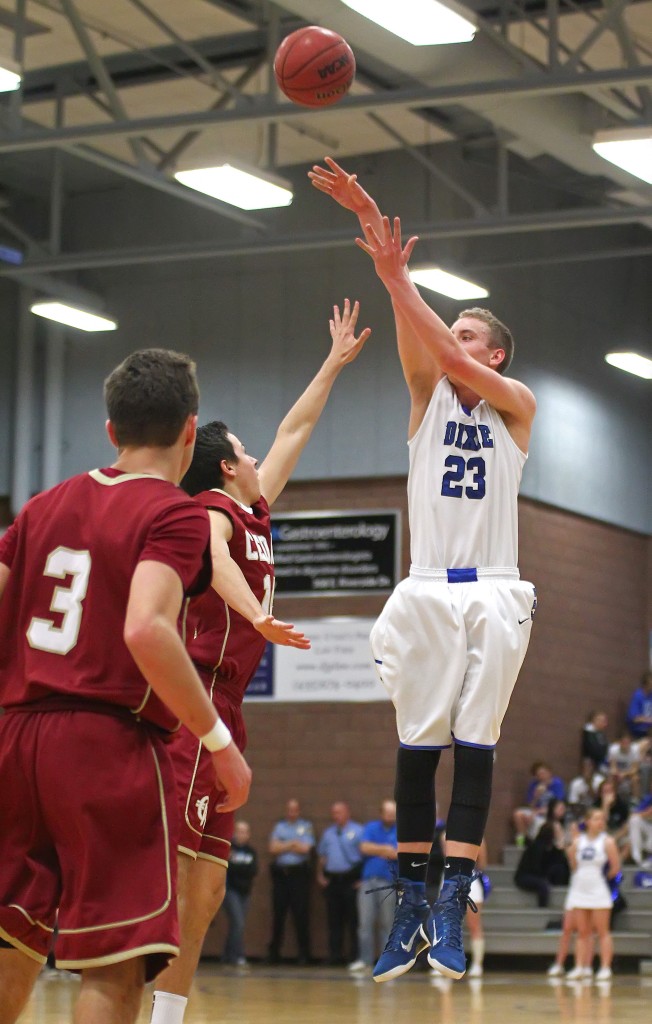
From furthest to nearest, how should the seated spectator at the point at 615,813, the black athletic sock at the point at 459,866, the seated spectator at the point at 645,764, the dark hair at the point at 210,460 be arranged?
the seated spectator at the point at 645,764
the seated spectator at the point at 615,813
the dark hair at the point at 210,460
the black athletic sock at the point at 459,866

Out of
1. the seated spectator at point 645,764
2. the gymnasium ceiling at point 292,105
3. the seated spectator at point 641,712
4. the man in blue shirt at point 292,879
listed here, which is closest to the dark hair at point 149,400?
the gymnasium ceiling at point 292,105

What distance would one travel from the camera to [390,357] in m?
23.2

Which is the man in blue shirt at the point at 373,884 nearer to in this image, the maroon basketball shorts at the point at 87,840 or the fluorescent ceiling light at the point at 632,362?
the fluorescent ceiling light at the point at 632,362

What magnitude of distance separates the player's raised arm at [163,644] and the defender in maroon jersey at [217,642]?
1.76m

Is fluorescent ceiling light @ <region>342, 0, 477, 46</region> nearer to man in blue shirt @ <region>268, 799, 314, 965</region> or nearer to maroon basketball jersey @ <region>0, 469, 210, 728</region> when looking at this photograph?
maroon basketball jersey @ <region>0, 469, 210, 728</region>

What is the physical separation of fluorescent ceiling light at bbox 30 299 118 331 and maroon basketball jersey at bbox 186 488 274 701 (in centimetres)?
1516

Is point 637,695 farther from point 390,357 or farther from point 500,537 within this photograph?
point 500,537

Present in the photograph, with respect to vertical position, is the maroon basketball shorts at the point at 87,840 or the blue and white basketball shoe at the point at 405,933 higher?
the maroon basketball shorts at the point at 87,840

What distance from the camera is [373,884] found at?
69.0 ft

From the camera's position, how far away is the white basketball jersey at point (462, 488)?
670cm

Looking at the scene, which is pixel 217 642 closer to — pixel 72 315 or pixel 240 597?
pixel 240 597

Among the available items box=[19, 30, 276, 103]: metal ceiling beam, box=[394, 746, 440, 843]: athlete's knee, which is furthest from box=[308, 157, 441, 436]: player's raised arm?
box=[19, 30, 276, 103]: metal ceiling beam

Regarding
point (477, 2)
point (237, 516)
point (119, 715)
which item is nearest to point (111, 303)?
point (477, 2)

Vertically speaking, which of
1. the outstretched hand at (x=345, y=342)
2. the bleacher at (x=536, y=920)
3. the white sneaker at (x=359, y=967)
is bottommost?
the white sneaker at (x=359, y=967)
